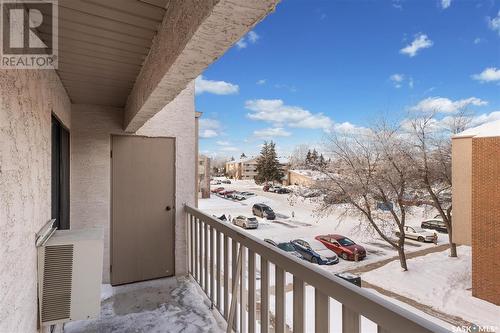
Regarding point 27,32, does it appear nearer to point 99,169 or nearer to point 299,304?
point 299,304

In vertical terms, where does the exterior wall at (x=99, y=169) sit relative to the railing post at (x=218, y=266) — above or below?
above

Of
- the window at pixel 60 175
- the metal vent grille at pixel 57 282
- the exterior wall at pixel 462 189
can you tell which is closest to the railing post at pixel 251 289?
the metal vent grille at pixel 57 282

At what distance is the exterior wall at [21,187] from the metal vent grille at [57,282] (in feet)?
0.44

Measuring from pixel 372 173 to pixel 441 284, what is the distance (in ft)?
15.6

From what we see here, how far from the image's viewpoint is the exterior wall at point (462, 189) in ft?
27.8

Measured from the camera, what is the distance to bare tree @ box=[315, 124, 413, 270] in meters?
11.9

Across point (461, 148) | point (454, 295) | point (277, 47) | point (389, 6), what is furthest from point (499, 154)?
point (389, 6)

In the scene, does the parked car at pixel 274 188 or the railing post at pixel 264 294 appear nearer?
the railing post at pixel 264 294

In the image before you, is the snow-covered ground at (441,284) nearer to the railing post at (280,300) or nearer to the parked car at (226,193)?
the railing post at (280,300)

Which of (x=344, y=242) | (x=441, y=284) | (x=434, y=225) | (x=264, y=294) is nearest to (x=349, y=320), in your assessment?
(x=264, y=294)

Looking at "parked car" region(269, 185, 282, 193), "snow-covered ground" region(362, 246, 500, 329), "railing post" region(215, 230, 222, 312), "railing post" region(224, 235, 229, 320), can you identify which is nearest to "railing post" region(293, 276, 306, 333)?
"railing post" region(224, 235, 229, 320)

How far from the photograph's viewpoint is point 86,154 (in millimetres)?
3125

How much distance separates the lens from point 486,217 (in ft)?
26.6

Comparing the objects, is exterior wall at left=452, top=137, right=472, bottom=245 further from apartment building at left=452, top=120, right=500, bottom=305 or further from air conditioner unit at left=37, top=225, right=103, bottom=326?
air conditioner unit at left=37, top=225, right=103, bottom=326
